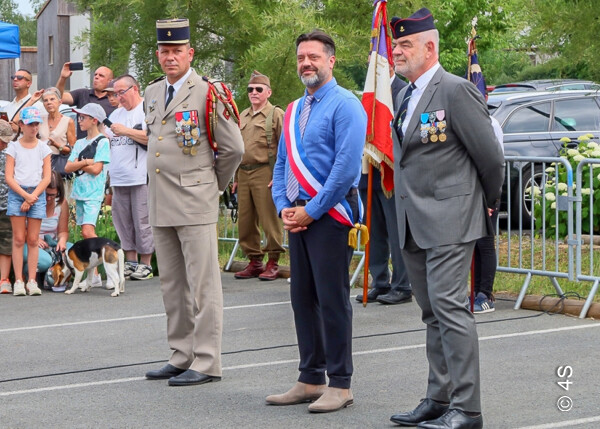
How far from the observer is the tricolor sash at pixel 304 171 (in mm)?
6699

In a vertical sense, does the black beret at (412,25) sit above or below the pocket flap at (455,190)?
above

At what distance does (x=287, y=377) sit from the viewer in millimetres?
7746

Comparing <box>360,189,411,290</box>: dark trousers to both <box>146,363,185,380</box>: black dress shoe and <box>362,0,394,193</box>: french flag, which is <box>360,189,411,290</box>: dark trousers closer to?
<box>362,0,394,193</box>: french flag

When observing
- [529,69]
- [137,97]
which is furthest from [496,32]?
[137,97]

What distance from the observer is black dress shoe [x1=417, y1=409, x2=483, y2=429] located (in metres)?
6.00

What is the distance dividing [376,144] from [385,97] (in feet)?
1.23

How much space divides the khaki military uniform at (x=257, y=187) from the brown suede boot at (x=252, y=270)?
3.0 inches

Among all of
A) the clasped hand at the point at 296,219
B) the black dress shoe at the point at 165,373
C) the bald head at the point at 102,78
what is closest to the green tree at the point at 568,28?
the bald head at the point at 102,78

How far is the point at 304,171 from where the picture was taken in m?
6.76

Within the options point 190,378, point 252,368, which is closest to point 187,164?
point 190,378

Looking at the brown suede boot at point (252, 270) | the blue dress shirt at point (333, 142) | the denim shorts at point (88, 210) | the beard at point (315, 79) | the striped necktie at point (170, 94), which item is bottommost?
the brown suede boot at point (252, 270)

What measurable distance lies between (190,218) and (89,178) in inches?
202

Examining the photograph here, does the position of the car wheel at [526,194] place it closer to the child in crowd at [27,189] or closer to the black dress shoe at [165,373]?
the black dress shoe at [165,373]

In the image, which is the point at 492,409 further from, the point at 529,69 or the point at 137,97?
the point at 529,69
